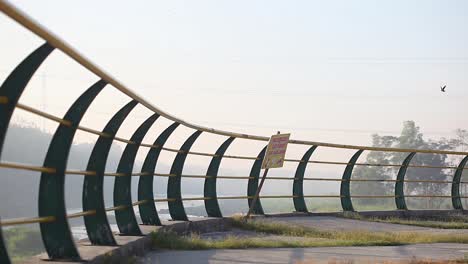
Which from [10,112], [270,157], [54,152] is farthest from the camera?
[270,157]

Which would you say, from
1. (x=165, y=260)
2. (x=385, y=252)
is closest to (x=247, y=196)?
(x=385, y=252)

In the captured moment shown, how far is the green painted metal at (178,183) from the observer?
41.1ft

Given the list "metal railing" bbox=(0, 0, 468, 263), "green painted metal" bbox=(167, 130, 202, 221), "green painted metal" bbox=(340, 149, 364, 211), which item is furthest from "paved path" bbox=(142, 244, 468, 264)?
"green painted metal" bbox=(340, 149, 364, 211)

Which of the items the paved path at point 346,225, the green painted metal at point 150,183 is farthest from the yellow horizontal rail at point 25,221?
the paved path at point 346,225

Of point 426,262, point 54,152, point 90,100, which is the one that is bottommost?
point 426,262

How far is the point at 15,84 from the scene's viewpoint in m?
5.25

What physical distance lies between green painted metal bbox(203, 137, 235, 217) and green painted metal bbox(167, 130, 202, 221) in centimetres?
155

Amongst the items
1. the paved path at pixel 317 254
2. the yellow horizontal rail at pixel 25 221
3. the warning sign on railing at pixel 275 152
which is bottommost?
the paved path at pixel 317 254

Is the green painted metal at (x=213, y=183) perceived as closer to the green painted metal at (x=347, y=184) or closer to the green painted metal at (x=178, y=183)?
the green painted metal at (x=178, y=183)

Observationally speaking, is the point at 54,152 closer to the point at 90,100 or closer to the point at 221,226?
the point at 90,100

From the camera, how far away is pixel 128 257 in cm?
785

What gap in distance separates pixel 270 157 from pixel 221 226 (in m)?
2.08

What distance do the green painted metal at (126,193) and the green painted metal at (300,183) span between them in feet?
27.0

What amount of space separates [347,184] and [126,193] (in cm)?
991
